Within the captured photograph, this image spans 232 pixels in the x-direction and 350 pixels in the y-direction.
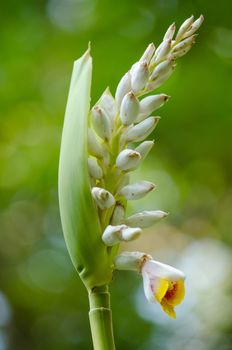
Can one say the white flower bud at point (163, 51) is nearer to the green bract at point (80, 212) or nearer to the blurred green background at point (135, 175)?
the green bract at point (80, 212)

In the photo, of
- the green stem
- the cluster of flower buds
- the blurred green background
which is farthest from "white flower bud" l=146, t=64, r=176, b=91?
the blurred green background

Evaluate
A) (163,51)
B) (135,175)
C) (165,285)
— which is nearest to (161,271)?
(165,285)

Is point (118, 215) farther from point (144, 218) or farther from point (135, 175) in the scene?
point (135, 175)

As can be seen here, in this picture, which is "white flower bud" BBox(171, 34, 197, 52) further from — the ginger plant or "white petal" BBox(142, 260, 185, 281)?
"white petal" BBox(142, 260, 185, 281)

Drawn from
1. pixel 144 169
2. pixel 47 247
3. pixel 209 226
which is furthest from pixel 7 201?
pixel 209 226

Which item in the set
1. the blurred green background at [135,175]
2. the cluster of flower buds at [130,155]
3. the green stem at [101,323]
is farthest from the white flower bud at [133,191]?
the blurred green background at [135,175]

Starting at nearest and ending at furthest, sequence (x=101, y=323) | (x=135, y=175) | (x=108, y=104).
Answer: (x=101, y=323)
(x=108, y=104)
(x=135, y=175)
